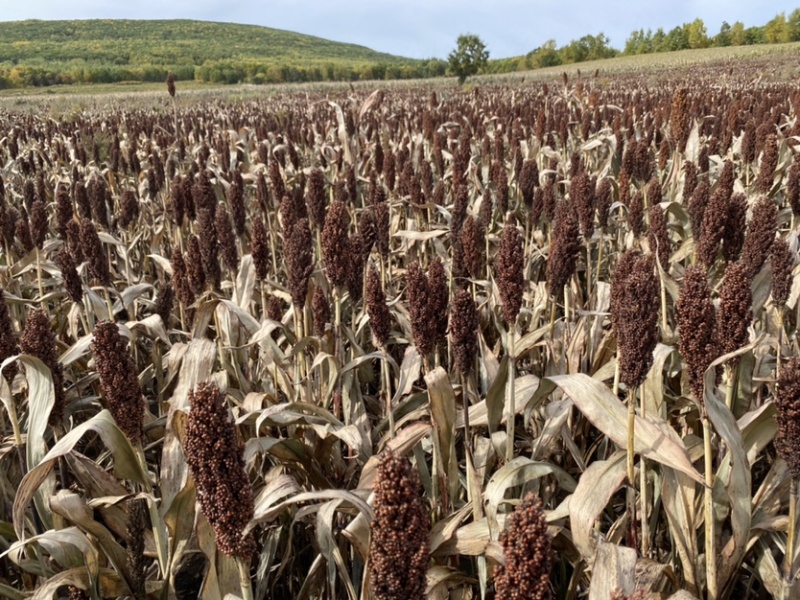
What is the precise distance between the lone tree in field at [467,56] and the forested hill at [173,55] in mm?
32297

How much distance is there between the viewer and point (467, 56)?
39.1 meters

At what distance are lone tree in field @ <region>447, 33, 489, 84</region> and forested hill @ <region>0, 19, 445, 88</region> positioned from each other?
32297 millimetres

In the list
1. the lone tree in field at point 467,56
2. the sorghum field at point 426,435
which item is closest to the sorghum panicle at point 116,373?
the sorghum field at point 426,435

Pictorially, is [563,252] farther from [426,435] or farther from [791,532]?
[791,532]

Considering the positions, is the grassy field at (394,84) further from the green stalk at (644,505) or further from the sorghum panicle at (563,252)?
the green stalk at (644,505)

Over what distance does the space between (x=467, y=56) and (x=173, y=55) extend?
98.7 metres

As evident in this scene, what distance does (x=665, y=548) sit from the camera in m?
2.36

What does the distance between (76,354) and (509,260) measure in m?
1.89

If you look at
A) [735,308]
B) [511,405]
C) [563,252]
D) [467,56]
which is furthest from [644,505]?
[467,56]

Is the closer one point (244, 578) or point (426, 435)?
point (244, 578)

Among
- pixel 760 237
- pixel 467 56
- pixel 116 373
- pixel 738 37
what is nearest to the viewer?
pixel 116 373

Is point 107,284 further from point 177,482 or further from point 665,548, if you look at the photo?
point 665,548

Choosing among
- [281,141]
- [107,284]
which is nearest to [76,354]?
[107,284]

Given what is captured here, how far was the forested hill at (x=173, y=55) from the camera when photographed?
77875 millimetres
